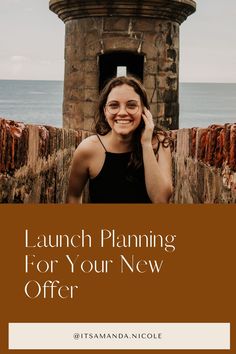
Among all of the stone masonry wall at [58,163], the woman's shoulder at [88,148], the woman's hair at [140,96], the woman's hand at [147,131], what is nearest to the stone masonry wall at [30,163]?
the stone masonry wall at [58,163]

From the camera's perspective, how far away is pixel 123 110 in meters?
2.77

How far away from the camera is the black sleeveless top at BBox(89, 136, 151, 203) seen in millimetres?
2773

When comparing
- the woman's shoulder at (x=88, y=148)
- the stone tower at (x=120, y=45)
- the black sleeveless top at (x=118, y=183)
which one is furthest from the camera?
the stone tower at (x=120, y=45)

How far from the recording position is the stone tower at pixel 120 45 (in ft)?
31.3

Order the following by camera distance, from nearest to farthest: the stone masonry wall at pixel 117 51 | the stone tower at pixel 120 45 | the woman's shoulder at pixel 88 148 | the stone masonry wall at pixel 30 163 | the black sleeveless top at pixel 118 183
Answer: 1. the stone masonry wall at pixel 30 163
2. the black sleeveless top at pixel 118 183
3. the woman's shoulder at pixel 88 148
4. the stone tower at pixel 120 45
5. the stone masonry wall at pixel 117 51

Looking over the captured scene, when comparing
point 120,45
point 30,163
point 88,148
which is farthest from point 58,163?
point 120,45

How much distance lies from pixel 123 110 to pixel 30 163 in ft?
2.00

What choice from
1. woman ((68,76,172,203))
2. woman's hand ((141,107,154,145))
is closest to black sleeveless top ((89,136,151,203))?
woman ((68,76,172,203))

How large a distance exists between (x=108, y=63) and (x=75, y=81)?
2.48 meters

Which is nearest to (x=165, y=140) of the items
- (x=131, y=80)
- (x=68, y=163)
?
(x=131, y=80)

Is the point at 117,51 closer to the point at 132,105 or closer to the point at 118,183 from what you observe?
the point at 132,105

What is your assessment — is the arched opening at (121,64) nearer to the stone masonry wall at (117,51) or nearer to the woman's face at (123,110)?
the stone masonry wall at (117,51)

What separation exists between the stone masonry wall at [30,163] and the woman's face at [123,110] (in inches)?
15.8

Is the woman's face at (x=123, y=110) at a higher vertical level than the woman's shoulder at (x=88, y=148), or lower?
higher
